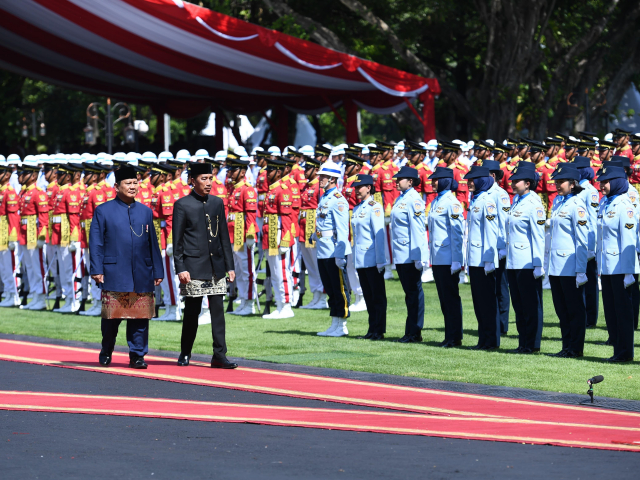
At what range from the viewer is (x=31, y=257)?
17.8 m

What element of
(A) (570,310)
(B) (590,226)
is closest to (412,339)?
(A) (570,310)

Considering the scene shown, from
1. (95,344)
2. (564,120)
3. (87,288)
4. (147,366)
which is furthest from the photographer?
(564,120)

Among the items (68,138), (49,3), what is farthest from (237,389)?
(68,138)

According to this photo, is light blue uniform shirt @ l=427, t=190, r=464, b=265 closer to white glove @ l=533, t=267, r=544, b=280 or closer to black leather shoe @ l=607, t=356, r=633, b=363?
white glove @ l=533, t=267, r=544, b=280

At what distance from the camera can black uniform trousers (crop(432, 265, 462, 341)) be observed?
1220 centimetres

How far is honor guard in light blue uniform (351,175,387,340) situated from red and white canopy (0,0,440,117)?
400 inches

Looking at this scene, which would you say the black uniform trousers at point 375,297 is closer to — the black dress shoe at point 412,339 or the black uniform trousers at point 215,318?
the black dress shoe at point 412,339

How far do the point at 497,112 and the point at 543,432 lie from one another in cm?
1982

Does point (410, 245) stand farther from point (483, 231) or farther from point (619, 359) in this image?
point (619, 359)

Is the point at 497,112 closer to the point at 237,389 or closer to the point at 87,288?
the point at 87,288

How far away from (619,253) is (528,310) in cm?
121

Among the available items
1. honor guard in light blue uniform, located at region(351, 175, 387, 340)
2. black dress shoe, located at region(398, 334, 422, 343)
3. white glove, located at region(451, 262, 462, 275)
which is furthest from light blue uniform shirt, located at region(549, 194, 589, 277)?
honor guard in light blue uniform, located at region(351, 175, 387, 340)

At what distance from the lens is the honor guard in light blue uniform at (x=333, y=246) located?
43.5 ft

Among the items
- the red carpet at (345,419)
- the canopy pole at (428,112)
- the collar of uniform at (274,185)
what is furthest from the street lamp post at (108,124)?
the red carpet at (345,419)
